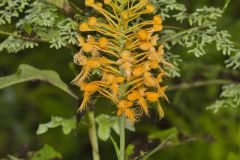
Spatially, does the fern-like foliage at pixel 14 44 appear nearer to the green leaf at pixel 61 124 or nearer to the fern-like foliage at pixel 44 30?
the fern-like foliage at pixel 44 30

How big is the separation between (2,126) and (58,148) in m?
0.68

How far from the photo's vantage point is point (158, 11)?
2957 millimetres

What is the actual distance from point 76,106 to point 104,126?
6.54 feet

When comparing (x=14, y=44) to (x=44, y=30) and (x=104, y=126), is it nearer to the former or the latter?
(x=44, y=30)

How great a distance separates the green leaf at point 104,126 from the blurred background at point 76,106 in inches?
48.6

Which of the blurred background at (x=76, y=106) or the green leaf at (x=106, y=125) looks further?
the blurred background at (x=76, y=106)

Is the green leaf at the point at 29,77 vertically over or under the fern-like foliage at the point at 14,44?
under

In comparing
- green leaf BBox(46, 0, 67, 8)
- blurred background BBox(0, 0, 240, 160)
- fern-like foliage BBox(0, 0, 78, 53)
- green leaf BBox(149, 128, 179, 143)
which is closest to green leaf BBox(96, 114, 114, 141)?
green leaf BBox(149, 128, 179, 143)

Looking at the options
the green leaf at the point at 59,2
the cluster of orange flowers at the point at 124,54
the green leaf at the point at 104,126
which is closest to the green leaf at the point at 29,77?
the green leaf at the point at 104,126

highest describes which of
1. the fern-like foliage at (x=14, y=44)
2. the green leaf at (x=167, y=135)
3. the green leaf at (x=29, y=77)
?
the fern-like foliage at (x=14, y=44)

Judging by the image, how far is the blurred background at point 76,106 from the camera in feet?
14.3

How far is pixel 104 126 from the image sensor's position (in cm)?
279

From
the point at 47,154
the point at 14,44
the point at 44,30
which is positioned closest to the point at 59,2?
the point at 44,30

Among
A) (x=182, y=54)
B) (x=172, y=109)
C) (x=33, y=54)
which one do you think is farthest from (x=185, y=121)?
(x=33, y=54)
